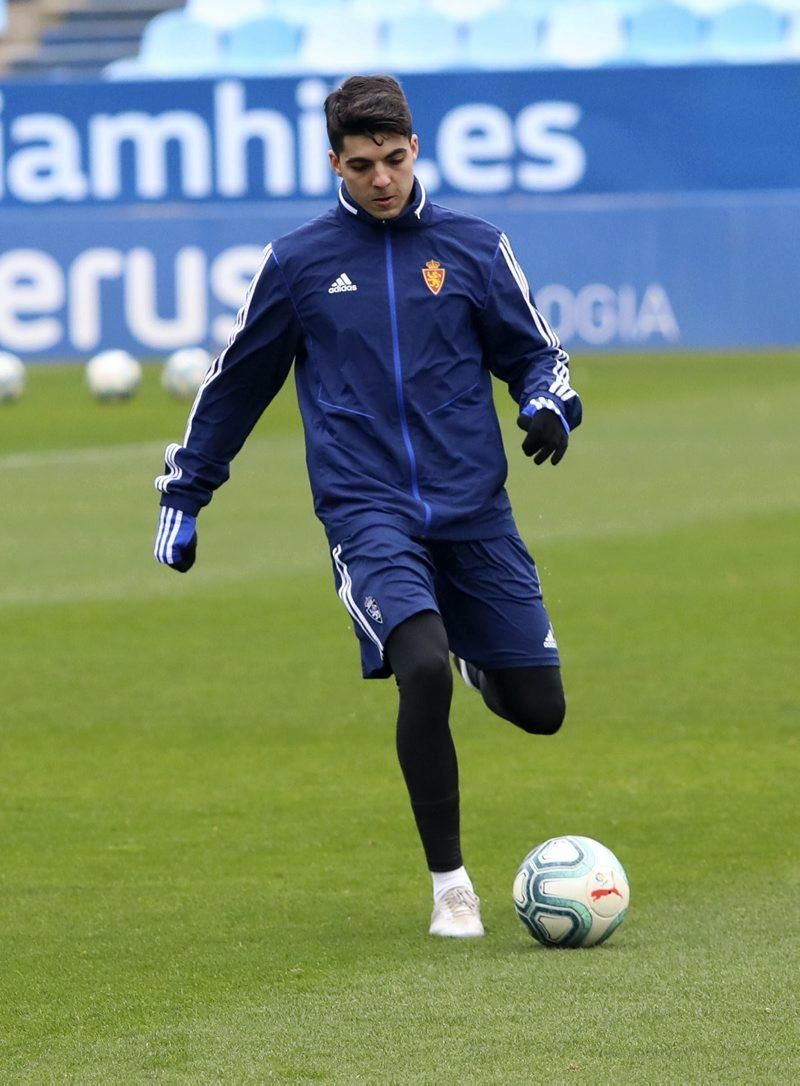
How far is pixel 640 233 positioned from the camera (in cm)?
2556

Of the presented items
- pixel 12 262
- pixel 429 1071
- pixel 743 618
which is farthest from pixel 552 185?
pixel 429 1071

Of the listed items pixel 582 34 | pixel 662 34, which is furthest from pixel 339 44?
pixel 662 34

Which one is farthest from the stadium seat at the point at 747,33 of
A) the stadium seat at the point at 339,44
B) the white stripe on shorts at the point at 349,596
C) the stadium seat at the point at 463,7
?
the white stripe on shorts at the point at 349,596

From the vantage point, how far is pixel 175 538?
527 cm

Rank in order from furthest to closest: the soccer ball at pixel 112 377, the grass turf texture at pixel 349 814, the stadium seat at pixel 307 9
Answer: the stadium seat at pixel 307 9 < the soccer ball at pixel 112 377 < the grass turf texture at pixel 349 814

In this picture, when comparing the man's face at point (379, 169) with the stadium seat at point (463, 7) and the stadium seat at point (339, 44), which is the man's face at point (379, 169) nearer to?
the stadium seat at point (339, 44)

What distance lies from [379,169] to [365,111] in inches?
5.6

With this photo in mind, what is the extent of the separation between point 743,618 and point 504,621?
485 cm

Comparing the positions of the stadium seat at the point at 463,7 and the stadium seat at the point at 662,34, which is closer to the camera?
the stadium seat at the point at 662,34

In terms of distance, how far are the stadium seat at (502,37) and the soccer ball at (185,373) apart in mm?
10946

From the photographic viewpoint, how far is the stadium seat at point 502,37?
3072cm

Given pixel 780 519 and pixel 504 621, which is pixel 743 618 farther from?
pixel 504 621

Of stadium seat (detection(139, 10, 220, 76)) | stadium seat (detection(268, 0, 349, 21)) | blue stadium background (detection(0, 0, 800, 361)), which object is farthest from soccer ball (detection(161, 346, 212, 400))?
stadium seat (detection(268, 0, 349, 21))

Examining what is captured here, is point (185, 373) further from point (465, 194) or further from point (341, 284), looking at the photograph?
point (341, 284)
